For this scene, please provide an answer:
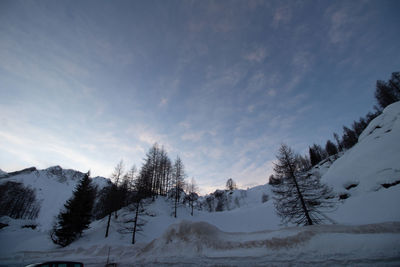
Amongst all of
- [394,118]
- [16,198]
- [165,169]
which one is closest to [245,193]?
[165,169]

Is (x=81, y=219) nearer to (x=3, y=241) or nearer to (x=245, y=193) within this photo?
(x=3, y=241)

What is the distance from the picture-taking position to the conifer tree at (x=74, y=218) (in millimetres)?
20016

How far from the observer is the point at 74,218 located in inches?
819

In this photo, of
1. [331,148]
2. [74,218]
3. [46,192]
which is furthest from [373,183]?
[46,192]

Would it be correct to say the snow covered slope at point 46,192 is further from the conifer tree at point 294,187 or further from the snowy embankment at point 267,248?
the conifer tree at point 294,187

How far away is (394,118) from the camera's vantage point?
89.9ft

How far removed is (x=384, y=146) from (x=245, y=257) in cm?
2997

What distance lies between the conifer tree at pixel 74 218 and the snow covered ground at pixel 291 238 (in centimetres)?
154

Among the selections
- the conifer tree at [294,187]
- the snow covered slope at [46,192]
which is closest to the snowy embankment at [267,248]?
the conifer tree at [294,187]

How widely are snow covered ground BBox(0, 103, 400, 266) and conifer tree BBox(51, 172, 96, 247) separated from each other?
5.04 feet

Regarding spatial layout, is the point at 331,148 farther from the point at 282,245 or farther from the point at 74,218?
the point at 74,218

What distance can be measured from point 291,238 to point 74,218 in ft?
91.7

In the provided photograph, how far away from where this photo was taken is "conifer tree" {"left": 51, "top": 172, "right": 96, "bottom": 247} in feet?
65.7

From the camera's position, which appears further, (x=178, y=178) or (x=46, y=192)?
(x=46, y=192)
